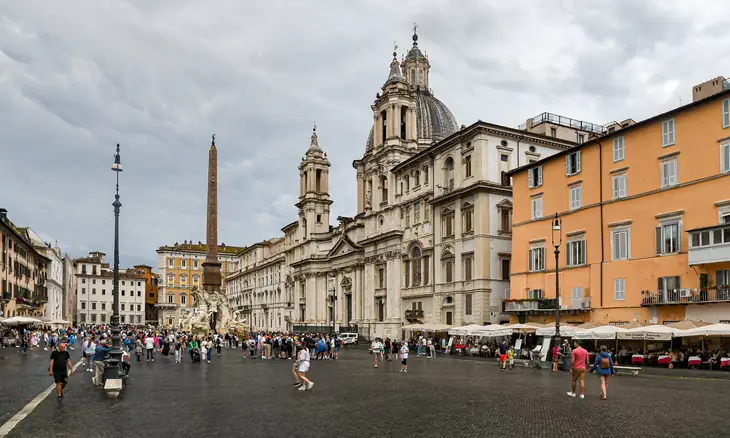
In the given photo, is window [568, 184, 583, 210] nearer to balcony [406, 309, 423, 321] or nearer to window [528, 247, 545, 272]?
window [528, 247, 545, 272]

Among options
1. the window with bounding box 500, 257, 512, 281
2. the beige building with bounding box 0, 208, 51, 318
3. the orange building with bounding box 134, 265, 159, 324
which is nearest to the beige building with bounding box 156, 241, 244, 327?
the orange building with bounding box 134, 265, 159, 324

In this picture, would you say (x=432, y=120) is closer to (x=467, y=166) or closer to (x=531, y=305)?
(x=467, y=166)

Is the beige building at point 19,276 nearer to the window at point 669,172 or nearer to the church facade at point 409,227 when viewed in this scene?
the church facade at point 409,227

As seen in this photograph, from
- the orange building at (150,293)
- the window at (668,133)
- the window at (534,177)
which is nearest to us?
the window at (668,133)

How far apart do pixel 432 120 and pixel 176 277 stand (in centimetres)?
A: 8530

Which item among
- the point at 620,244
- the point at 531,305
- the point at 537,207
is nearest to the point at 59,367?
the point at 620,244

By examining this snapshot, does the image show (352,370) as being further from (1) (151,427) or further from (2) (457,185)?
(2) (457,185)

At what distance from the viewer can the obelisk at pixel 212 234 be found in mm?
67938

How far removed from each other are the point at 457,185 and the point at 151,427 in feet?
142

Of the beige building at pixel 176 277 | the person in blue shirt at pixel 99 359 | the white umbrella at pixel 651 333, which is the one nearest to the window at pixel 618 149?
the white umbrella at pixel 651 333

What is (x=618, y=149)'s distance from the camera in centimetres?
4019

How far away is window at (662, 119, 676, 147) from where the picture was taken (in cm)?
3697

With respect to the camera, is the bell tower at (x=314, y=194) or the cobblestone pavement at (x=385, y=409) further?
the bell tower at (x=314, y=194)

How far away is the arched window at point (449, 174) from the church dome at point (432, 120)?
17335 mm
